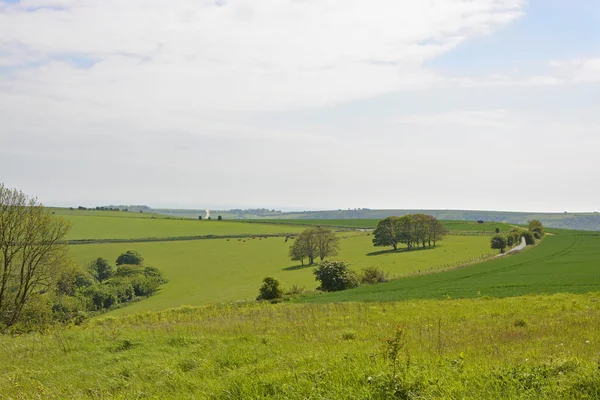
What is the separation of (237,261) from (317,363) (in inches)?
4145

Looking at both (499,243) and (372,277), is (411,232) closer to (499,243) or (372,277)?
(499,243)

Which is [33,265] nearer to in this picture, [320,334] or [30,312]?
[30,312]

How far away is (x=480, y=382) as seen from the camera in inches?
266

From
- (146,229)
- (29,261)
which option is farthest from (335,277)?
(146,229)

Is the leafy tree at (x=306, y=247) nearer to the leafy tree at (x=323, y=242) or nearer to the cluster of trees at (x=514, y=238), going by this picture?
the leafy tree at (x=323, y=242)

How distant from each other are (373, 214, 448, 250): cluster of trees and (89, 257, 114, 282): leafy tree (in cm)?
7892

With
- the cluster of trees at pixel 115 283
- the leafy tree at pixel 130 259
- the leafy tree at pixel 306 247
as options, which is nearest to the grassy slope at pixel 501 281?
the leafy tree at pixel 306 247

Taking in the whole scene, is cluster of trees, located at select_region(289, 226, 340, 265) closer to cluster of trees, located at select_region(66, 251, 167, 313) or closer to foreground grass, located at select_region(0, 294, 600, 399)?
cluster of trees, located at select_region(66, 251, 167, 313)

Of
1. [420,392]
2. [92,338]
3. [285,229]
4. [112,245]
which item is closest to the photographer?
[420,392]

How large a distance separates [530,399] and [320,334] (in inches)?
339

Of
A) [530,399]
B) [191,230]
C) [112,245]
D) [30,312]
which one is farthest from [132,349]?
[191,230]

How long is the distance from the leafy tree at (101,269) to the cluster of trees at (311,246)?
47.7m

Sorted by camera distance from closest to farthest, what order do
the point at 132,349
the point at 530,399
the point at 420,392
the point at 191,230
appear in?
the point at 530,399, the point at 420,392, the point at 132,349, the point at 191,230

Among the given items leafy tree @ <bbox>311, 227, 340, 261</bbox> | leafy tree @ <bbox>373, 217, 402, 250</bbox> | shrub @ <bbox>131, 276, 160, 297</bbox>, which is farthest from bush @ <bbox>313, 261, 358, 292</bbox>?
leafy tree @ <bbox>373, 217, 402, 250</bbox>
